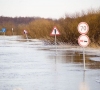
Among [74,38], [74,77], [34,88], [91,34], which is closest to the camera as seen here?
[34,88]

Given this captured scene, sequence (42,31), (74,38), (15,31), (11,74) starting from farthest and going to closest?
(15,31) → (42,31) → (74,38) → (11,74)

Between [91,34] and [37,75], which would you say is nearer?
[37,75]

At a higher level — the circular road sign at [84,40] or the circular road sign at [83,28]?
the circular road sign at [83,28]

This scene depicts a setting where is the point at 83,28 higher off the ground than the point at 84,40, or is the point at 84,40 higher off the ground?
the point at 83,28

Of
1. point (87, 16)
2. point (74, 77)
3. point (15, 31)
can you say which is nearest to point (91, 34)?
point (87, 16)

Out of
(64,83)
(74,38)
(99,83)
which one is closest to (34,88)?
(64,83)

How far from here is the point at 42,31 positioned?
50.2 metres

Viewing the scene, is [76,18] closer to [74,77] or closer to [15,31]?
[74,77]

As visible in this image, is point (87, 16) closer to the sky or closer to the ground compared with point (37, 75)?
closer to the sky

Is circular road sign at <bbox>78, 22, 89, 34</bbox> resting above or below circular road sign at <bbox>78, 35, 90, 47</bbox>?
above

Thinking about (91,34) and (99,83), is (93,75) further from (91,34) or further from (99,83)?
(91,34)

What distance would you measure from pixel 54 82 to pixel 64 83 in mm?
355

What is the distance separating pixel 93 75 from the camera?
12.5 metres

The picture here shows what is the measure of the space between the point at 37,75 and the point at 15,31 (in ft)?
301
